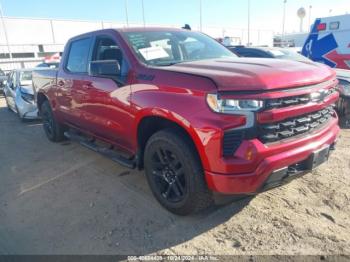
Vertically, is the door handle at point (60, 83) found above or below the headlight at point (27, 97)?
above

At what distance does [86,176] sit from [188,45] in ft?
7.53

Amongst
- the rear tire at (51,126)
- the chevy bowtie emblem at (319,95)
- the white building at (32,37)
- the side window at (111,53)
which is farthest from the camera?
the white building at (32,37)

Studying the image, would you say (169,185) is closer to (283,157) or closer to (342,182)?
(283,157)

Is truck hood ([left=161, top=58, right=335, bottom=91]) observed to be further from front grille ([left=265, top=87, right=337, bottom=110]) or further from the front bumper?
the front bumper

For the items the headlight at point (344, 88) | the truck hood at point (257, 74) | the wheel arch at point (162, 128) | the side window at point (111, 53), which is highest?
the side window at point (111, 53)

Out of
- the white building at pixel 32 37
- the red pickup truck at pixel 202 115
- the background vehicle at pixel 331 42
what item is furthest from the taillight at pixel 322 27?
the white building at pixel 32 37

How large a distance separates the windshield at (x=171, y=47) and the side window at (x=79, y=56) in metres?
1.01

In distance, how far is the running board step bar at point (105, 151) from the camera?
3.80m

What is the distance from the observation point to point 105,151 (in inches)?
169

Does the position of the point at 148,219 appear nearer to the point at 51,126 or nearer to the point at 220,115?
the point at 220,115

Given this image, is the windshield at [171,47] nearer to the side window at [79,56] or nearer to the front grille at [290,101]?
the side window at [79,56]

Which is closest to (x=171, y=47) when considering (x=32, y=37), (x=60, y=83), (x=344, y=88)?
(x=60, y=83)

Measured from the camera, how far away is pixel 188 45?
415 cm

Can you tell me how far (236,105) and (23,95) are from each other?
756 cm
